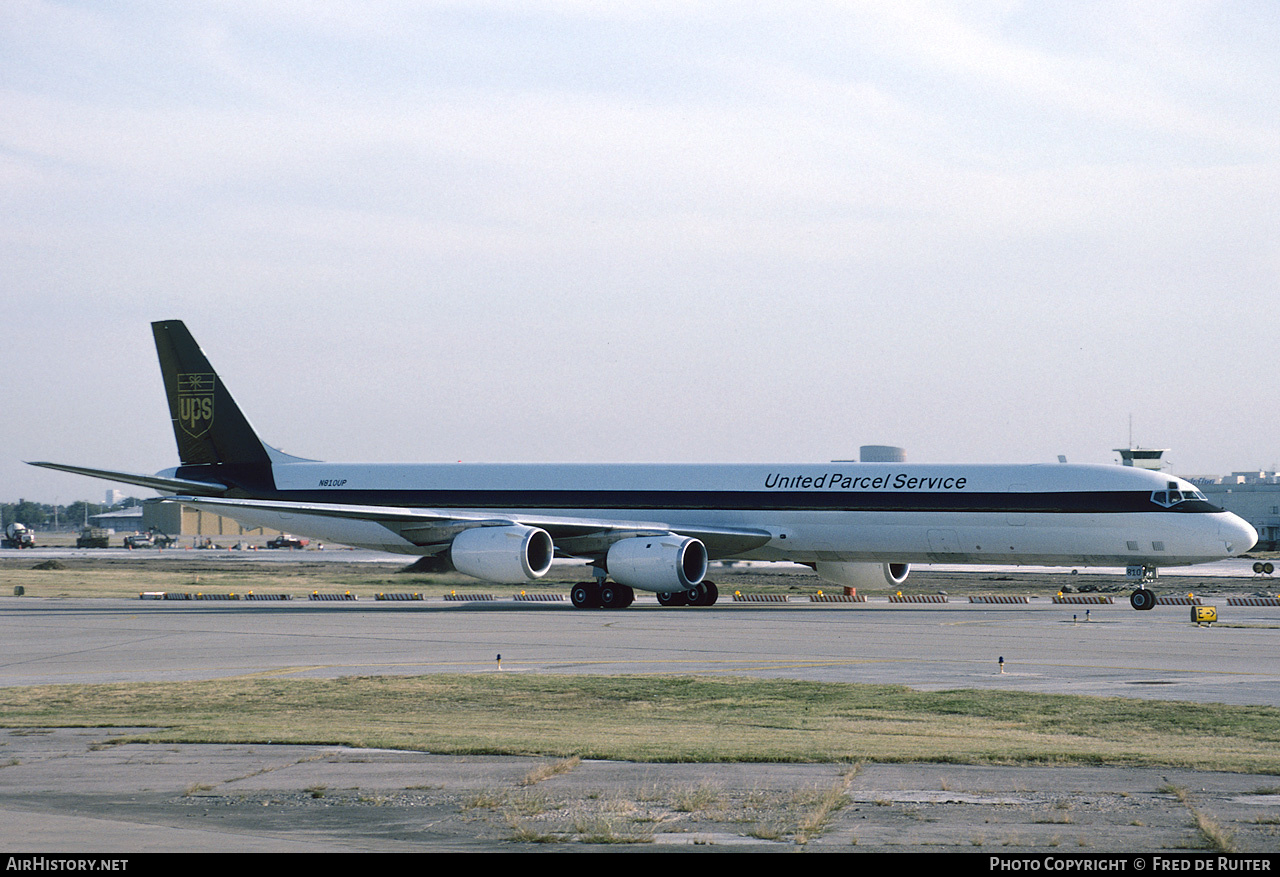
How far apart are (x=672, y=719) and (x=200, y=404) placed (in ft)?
120

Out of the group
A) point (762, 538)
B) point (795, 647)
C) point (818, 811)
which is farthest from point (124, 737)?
point (762, 538)

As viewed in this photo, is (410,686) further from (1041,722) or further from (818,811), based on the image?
(818,811)

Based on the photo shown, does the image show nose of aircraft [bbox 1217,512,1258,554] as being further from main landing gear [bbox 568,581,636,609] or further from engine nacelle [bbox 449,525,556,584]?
engine nacelle [bbox 449,525,556,584]

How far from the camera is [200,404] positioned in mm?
49688

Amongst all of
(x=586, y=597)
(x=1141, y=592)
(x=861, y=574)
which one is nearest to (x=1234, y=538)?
(x=1141, y=592)

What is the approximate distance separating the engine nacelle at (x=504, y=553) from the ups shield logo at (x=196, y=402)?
12.9 meters

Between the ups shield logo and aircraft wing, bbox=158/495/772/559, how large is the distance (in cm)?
526

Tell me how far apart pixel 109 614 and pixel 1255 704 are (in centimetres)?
2987

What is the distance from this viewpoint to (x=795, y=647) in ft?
92.1

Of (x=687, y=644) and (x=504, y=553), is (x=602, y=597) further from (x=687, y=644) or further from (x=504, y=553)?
(x=687, y=644)

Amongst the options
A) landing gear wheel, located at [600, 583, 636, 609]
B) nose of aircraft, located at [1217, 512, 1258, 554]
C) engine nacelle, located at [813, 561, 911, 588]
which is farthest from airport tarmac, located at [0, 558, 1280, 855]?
engine nacelle, located at [813, 561, 911, 588]

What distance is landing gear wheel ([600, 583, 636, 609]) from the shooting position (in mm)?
42750

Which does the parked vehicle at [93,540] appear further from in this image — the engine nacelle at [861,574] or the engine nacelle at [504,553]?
the engine nacelle at [861,574]

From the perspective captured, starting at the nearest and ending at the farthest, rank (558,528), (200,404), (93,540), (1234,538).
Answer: (1234,538) → (558,528) → (200,404) → (93,540)
